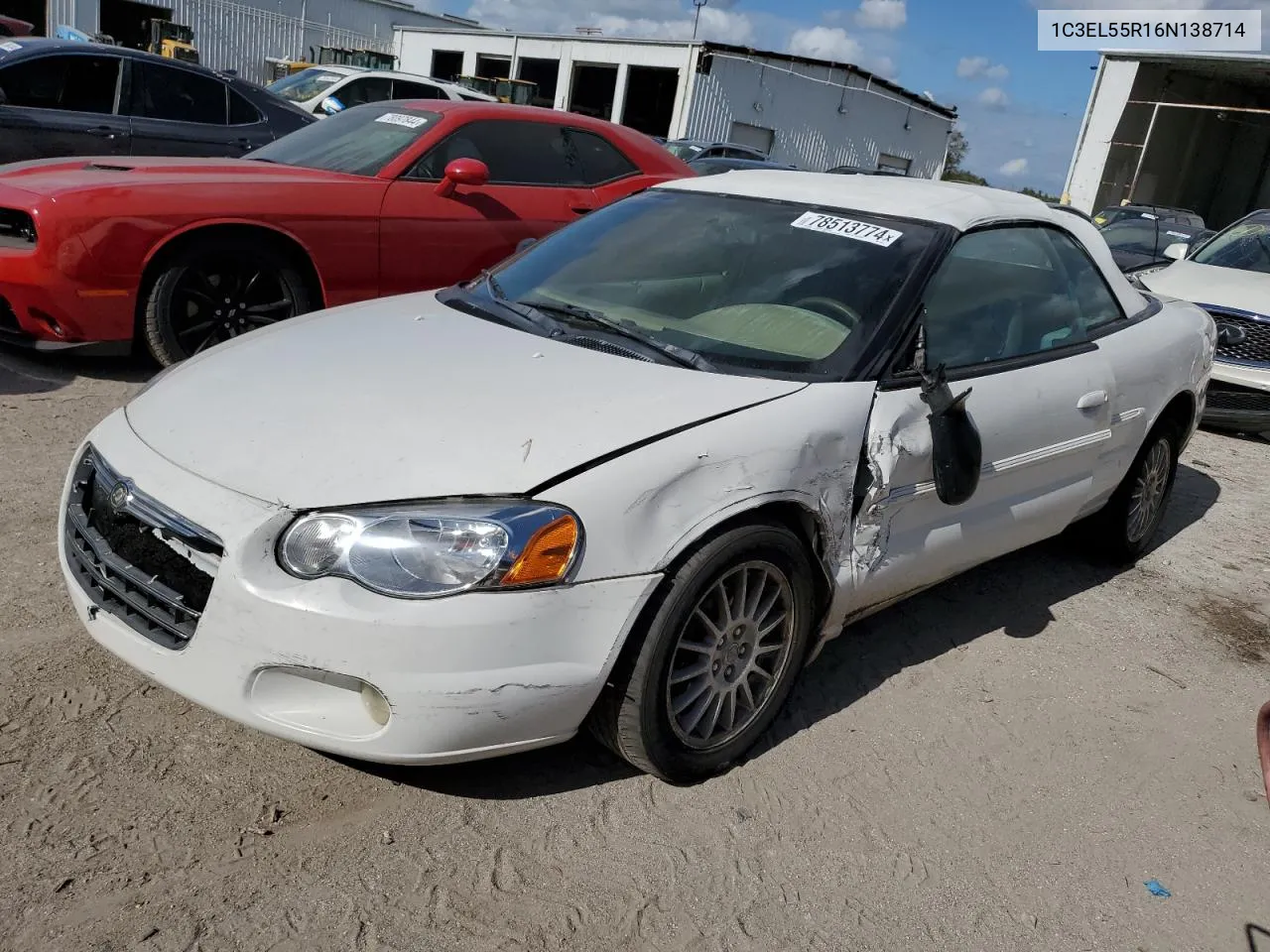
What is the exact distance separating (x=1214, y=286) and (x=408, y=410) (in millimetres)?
7003

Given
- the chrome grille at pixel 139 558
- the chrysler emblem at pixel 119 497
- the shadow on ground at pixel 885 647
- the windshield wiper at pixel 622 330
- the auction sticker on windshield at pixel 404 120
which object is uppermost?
the auction sticker on windshield at pixel 404 120

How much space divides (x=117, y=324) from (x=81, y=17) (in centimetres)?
2836

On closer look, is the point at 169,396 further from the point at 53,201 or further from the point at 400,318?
the point at 53,201

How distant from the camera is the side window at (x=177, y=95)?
8141 mm

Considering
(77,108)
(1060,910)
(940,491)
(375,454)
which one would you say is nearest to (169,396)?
(375,454)

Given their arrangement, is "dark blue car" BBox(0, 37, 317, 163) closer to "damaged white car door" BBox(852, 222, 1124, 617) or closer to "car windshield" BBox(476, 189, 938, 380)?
"car windshield" BBox(476, 189, 938, 380)

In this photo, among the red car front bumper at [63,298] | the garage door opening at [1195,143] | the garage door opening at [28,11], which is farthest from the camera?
the garage door opening at [28,11]

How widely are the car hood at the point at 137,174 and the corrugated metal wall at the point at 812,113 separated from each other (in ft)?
82.3

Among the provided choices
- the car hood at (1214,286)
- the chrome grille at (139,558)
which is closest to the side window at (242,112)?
the chrome grille at (139,558)

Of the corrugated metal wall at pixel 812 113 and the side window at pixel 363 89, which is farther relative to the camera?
the corrugated metal wall at pixel 812 113

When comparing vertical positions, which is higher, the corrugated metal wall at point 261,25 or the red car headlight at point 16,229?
the corrugated metal wall at point 261,25

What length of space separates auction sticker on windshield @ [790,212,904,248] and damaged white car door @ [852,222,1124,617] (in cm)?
20

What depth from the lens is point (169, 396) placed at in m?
2.87

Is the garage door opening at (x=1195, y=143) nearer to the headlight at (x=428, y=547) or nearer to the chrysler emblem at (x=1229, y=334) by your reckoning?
the chrysler emblem at (x=1229, y=334)
